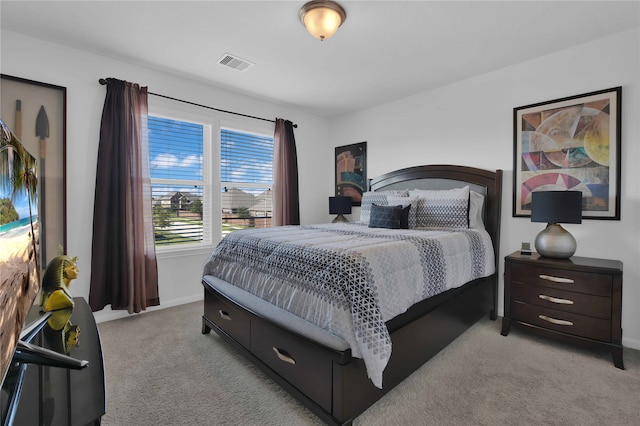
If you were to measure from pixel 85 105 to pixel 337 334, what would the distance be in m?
3.07

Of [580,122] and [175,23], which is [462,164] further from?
[175,23]

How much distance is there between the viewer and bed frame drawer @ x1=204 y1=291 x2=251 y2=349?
6.80 ft

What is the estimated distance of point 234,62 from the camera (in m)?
2.99

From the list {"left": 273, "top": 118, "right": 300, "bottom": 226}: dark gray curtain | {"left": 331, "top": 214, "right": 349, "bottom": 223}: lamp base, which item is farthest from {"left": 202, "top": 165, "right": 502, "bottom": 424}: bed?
{"left": 331, "top": 214, "right": 349, "bottom": 223}: lamp base

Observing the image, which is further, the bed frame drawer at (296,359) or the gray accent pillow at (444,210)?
the gray accent pillow at (444,210)

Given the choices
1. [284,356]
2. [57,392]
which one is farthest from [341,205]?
[57,392]

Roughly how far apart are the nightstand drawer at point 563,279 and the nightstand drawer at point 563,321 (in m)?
0.20

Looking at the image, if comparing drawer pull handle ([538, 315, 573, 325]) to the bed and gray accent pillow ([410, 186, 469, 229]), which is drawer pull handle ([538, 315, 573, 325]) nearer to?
the bed

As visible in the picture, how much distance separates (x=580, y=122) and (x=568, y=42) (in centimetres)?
69

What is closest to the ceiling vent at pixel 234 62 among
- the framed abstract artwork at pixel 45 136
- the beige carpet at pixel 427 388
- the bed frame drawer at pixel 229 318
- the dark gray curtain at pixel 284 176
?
the dark gray curtain at pixel 284 176

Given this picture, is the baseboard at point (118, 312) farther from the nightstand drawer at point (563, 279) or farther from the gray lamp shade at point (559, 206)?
the gray lamp shade at point (559, 206)

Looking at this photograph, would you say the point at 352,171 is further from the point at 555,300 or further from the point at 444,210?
the point at 555,300

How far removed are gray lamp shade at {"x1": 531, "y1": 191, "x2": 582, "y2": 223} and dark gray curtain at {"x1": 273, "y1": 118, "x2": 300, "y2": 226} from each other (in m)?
2.83

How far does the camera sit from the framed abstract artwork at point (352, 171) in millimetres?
4430
